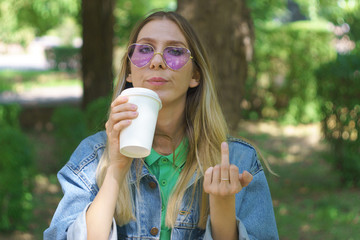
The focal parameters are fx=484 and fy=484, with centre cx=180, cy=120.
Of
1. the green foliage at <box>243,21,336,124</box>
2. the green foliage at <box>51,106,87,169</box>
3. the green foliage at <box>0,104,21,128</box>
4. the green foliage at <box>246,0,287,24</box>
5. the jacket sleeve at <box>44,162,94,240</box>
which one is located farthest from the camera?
the green foliage at <box>243,21,336,124</box>

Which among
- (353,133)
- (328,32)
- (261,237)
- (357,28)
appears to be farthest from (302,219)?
(328,32)

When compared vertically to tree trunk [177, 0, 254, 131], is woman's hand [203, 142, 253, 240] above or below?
below

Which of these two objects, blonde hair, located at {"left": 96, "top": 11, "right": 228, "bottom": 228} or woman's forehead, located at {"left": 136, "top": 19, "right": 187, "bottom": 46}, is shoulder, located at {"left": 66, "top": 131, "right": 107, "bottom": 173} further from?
woman's forehead, located at {"left": 136, "top": 19, "right": 187, "bottom": 46}

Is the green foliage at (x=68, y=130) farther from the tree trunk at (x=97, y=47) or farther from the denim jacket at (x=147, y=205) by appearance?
the denim jacket at (x=147, y=205)

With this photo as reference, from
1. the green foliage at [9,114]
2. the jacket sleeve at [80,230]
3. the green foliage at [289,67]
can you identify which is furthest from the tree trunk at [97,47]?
the jacket sleeve at [80,230]

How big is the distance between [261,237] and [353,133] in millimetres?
5079

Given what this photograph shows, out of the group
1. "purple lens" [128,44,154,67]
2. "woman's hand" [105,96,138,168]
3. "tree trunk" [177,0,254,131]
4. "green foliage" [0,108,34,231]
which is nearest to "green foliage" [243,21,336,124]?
"tree trunk" [177,0,254,131]

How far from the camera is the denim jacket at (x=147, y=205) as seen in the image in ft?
6.30

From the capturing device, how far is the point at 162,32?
6.82 ft

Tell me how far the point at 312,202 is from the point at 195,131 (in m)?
4.60

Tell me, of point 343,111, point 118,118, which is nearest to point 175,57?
point 118,118

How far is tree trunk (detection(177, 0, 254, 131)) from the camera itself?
14.3ft

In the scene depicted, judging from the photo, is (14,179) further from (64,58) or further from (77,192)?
(64,58)

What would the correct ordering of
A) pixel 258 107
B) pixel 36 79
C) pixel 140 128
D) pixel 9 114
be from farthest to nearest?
pixel 36 79 < pixel 258 107 < pixel 9 114 < pixel 140 128
